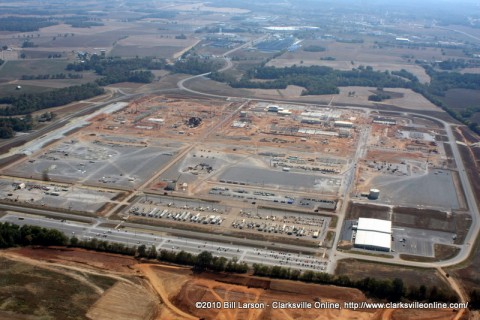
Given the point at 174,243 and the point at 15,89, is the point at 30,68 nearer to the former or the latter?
the point at 15,89

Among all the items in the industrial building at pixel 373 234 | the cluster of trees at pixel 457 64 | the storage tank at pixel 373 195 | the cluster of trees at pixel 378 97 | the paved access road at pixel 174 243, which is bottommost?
the paved access road at pixel 174 243

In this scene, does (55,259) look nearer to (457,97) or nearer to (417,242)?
(417,242)

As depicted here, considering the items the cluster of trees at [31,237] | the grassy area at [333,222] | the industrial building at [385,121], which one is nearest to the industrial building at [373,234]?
the grassy area at [333,222]

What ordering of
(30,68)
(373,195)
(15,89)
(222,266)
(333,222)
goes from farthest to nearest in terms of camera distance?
(30,68) < (15,89) < (373,195) < (333,222) < (222,266)

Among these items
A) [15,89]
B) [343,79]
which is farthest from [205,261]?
[343,79]

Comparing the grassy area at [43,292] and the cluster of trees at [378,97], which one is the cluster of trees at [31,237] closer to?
the grassy area at [43,292]

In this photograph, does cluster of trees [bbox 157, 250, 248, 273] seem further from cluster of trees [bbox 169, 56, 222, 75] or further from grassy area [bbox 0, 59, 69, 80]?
grassy area [bbox 0, 59, 69, 80]

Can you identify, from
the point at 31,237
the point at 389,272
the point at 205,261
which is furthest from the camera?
the point at 31,237
